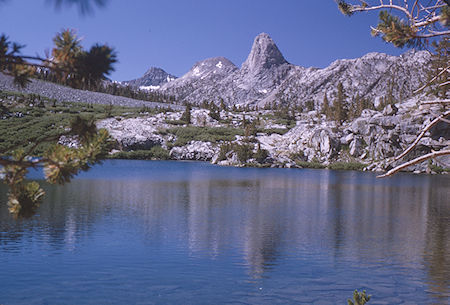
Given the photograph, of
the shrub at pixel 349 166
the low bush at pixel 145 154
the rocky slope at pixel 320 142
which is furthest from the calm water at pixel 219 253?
the low bush at pixel 145 154

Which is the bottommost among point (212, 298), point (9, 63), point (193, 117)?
point (212, 298)

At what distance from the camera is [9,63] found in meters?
5.15

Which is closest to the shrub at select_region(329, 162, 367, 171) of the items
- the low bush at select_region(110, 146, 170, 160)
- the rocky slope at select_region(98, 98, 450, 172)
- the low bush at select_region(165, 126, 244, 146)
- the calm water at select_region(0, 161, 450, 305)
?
the rocky slope at select_region(98, 98, 450, 172)

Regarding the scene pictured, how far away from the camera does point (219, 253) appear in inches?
606

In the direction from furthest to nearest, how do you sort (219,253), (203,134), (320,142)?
1. (203,134)
2. (320,142)
3. (219,253)

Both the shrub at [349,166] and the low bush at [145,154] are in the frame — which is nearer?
the shrub at [349,166]

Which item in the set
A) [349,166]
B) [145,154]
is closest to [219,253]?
[349,166]

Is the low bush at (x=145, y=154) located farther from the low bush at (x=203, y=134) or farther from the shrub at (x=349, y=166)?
the shrub at (x=349, y=166)

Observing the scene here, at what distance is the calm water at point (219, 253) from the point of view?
11555mm

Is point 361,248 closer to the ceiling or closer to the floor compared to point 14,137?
closer to the floor

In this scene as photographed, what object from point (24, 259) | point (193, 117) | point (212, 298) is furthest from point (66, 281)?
point (193, 117)

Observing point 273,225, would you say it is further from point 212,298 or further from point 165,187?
point 165,187

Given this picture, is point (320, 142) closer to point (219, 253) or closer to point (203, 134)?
point (203, 134)

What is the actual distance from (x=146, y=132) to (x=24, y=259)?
300 ft
